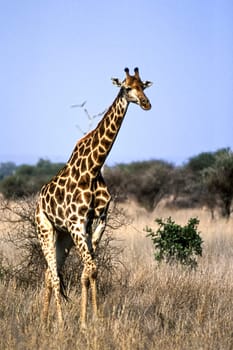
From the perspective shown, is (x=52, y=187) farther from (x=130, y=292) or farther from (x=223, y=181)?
(x=223, y=181)

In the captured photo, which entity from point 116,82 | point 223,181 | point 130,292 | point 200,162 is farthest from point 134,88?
point 200,162

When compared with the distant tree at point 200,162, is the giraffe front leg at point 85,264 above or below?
below

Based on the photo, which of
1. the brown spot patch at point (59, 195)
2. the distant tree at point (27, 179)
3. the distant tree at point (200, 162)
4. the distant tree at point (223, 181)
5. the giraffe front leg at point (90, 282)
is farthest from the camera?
the distant tree at point (200, 162)

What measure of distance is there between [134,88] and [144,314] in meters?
2.29

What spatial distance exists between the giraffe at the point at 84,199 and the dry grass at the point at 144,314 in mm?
328

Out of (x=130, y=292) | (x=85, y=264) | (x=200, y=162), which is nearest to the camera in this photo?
(x=85, y=264)

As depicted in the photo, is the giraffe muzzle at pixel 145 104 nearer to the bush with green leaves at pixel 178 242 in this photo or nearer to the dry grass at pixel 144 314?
the dry grass at pixel 144 314

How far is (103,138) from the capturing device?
6.98m

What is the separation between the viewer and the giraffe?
22.2ft

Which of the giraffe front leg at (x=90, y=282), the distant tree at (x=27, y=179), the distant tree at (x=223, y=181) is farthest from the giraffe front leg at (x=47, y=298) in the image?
the distant tree at (x=223, y=181)

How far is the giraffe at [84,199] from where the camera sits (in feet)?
22.2

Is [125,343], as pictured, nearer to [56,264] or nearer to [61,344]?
[61,344]

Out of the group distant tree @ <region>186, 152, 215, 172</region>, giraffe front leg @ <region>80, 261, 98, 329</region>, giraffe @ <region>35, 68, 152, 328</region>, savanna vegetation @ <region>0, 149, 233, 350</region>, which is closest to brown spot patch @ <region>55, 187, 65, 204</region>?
giraffe @ <region>35, 68, 152, 328</region>

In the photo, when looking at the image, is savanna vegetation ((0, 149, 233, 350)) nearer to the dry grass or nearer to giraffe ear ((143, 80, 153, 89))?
the dry grass
